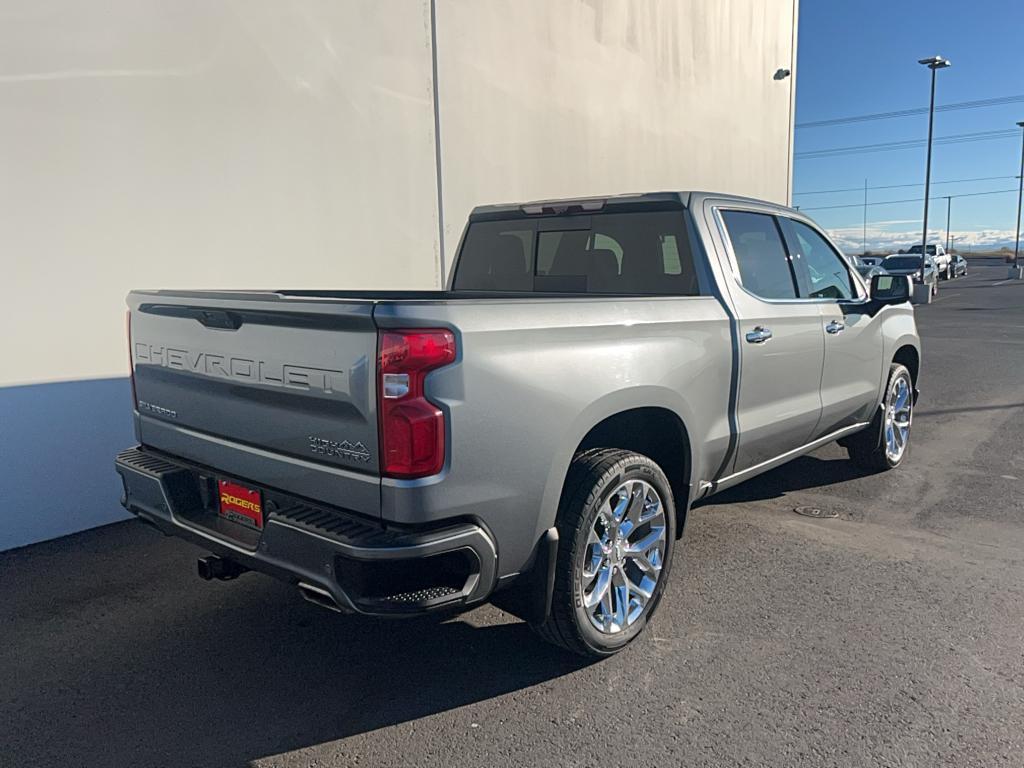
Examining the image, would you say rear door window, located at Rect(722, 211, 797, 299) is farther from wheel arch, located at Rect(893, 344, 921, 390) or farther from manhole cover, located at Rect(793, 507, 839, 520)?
wheel arch, located at Rect(893, 344, 921, 390)

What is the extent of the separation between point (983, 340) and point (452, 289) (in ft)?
43.4

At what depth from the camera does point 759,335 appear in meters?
4.14

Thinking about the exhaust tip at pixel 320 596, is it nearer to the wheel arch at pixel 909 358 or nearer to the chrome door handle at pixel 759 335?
the chrome door handle at pixel 759 335

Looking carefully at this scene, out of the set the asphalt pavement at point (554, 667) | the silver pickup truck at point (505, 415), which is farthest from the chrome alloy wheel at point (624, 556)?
the asphalt pavement at point (554, 667)

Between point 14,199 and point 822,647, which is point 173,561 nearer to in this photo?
point 14,199

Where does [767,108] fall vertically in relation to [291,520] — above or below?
above

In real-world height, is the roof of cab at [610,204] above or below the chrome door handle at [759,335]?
above

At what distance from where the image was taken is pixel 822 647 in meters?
3.46

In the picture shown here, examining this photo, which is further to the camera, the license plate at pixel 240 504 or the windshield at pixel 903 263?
the windshield at pixel 903 263

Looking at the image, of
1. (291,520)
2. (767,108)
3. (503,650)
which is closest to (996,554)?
(503,650)

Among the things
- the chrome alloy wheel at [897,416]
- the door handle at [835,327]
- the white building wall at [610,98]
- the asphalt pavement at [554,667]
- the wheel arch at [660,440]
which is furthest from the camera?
the white building wall at [610,98]

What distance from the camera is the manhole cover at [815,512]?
5141mm

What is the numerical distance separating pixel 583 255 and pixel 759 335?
1.02 m

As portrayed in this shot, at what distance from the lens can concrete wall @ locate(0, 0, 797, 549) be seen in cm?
471
